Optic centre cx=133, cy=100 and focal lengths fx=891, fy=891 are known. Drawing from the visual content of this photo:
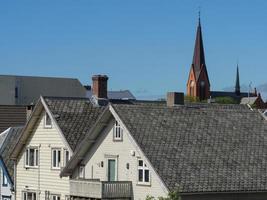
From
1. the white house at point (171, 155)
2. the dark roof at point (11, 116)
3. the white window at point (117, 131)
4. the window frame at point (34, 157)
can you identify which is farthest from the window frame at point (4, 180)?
the white window at point (117, 131)

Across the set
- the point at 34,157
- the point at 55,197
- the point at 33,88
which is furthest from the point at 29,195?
the point at 33,88

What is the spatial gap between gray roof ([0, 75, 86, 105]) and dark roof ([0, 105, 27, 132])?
62102 millimetres

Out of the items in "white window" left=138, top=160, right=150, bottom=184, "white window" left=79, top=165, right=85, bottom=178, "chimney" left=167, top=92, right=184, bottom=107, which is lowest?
"white window" left=138, top=160, right=150, bottom=184

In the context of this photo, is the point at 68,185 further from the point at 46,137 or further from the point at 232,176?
the point at 232,176

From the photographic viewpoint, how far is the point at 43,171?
2103 inches

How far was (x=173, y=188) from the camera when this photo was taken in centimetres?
4041

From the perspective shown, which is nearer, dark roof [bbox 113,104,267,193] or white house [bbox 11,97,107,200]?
dark roof [bbox 113,104,267,193]

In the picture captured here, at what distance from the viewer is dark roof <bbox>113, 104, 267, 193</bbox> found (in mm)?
41925

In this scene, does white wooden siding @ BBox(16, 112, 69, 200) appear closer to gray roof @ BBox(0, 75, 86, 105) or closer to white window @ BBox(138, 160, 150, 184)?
white window @ BBox(138, 160, 150, 184)

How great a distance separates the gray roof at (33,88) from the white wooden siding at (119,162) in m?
84.3

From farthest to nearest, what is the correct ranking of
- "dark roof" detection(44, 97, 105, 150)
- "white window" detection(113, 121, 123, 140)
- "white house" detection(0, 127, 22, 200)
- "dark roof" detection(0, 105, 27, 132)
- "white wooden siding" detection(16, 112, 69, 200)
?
"dark roof" detection(0, 105, 27, 132) < "white house" detection(0, 127, 22, 200) < "white wooden siding" detection(16, 112, 69, 200) < "dark roof" detection(44, 97, 105, 150) < "white window" detection(113, 121, 123, 140)

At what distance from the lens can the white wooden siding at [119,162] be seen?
42.8 meters

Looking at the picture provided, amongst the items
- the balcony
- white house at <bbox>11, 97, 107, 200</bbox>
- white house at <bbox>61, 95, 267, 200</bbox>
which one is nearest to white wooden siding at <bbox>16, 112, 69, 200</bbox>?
white house at <bbox>11, 97, 107, 200</bbox>

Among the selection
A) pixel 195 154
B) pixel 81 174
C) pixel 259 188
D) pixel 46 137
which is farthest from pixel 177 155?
pixel 46 137
